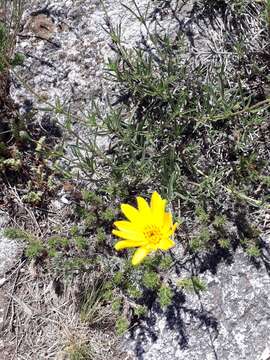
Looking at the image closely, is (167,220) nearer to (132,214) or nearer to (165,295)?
(132,214)

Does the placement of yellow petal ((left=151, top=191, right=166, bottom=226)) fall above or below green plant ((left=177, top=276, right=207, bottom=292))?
above

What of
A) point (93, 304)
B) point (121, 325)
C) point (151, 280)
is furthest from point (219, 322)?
point (93, 304)

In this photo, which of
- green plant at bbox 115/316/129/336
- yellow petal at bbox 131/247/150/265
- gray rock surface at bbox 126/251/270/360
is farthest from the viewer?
green plant at bbox 115/316/129/336

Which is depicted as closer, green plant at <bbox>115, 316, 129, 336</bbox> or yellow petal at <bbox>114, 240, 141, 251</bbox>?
yellow petal at <bbox>114, 240, 141, 251</bbox>

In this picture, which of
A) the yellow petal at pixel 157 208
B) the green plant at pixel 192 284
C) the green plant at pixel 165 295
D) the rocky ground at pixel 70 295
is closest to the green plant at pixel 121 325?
the rocky ground at pixel 70 295

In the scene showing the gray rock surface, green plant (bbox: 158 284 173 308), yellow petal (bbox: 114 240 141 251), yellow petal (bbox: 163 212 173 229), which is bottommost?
the gray rock surface

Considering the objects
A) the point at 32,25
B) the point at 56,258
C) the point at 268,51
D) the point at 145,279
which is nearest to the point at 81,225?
the point at 56,258

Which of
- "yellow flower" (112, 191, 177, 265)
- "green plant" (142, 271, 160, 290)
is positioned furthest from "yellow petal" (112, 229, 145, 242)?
"green plant" (142, 271, 160, 290)

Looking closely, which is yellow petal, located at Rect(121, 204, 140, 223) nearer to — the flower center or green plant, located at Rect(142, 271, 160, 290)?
the flower center
